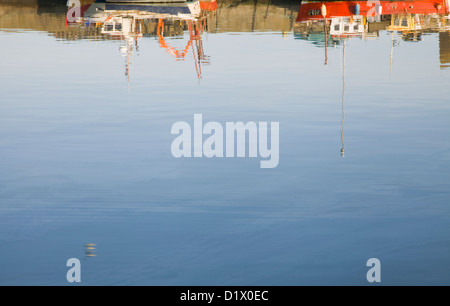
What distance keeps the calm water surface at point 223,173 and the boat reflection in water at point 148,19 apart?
611 cm

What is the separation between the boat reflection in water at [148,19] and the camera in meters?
37.1

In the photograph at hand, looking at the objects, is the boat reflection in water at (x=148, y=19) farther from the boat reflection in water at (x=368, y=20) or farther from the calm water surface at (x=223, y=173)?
the calm water surface at (x=223, y=173)

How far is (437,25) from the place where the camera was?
41.6m

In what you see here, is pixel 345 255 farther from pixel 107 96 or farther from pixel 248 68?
pixel 248 68

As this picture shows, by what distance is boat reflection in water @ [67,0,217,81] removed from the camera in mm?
37125

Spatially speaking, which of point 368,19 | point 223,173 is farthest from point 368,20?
point 223,173

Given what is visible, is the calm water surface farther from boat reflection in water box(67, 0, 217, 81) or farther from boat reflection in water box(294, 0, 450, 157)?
boat reflection in water box(294, 0, 450, 157)

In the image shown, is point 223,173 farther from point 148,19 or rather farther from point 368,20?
point 368,20

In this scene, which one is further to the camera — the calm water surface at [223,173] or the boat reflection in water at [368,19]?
the boat reflection in water at [368,19]

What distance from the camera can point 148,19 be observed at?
40.5 m

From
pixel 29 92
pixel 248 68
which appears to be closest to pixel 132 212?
pixel 29 92

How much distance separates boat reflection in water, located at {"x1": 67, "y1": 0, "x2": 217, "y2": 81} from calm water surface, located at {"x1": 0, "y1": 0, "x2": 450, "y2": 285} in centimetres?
611

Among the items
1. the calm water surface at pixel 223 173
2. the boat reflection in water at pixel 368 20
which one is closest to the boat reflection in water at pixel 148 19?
the boat reflection in water at pixel 368 20

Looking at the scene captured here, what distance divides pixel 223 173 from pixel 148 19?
27288 mm
